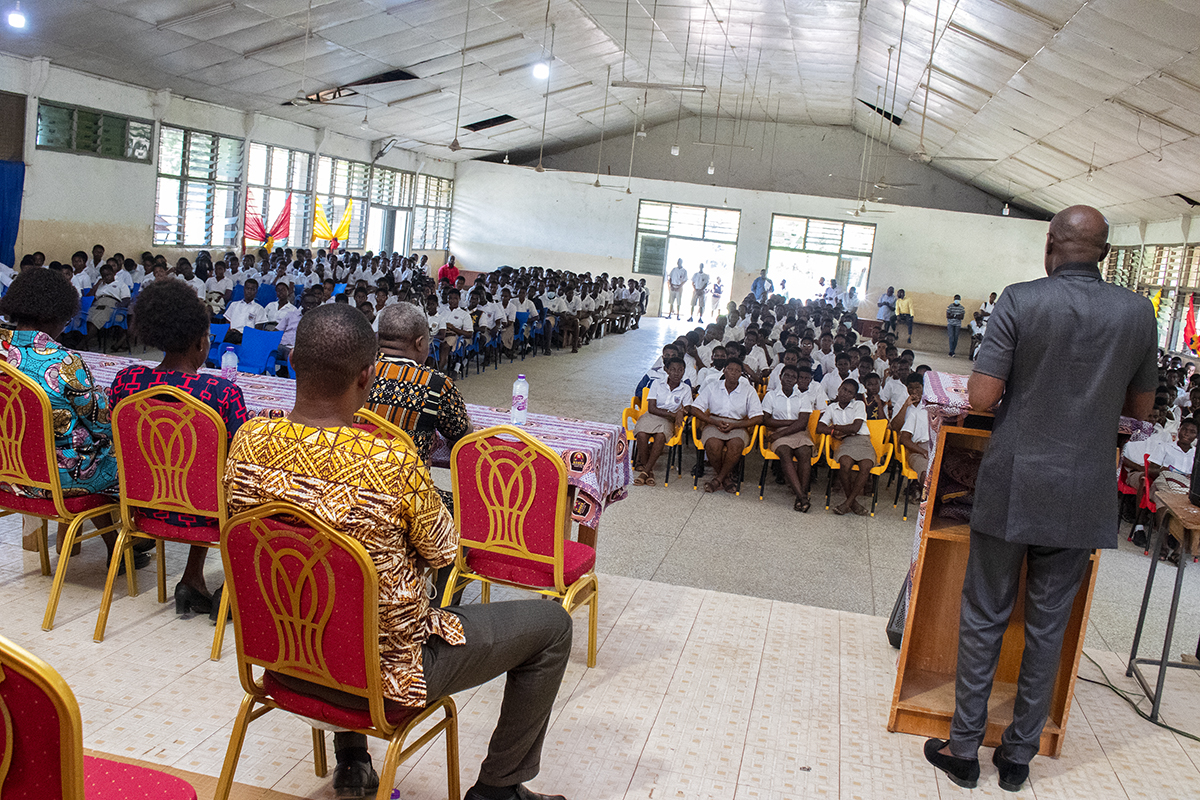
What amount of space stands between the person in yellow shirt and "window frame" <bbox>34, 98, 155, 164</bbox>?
545 inches

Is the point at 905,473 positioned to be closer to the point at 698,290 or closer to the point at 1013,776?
the point at 1013,776

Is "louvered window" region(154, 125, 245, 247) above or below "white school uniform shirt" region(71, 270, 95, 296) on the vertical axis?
above

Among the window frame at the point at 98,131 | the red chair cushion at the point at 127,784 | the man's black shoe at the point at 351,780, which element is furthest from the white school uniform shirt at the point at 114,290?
the red chair cushion at the point at 127,784

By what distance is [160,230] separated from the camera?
1312cm

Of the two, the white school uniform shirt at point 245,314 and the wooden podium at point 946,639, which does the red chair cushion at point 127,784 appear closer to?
the wooden podium at point 946,639

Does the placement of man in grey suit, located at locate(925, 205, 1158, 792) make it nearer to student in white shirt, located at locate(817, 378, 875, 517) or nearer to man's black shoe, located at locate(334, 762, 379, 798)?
man's black shoe, located at locate(334, 762, 379, 798)

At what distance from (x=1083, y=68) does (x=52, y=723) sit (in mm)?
10201

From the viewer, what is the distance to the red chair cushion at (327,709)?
1895 mm

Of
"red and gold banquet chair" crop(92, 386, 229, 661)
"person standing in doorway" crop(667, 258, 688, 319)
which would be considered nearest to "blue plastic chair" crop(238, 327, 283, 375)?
"red and gold banquet chair" crop(92, 386, 229, 661)

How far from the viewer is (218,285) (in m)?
11.4

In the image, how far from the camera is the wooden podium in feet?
9.19

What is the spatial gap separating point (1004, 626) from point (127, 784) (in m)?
2.18

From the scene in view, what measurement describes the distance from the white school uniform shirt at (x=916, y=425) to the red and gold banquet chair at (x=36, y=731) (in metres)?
5.70

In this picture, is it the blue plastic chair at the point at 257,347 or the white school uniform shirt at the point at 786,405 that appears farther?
the blue plastic chair at the point at 257,347
